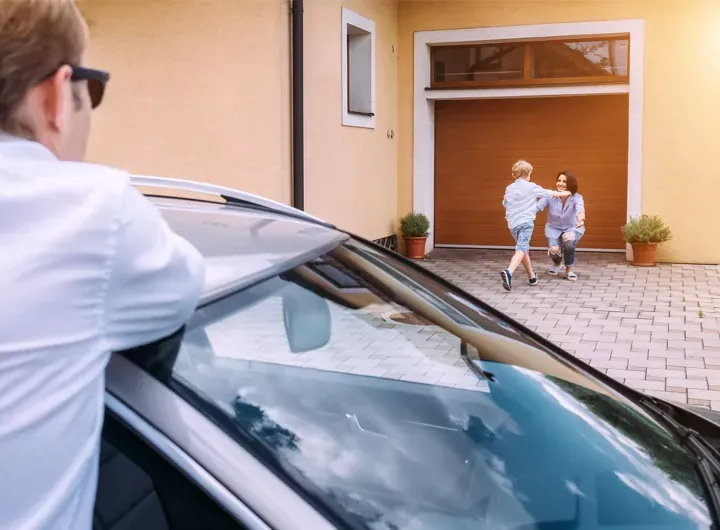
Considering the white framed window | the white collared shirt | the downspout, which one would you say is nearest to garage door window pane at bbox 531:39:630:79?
the white framed window

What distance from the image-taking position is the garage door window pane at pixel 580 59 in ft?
42.6

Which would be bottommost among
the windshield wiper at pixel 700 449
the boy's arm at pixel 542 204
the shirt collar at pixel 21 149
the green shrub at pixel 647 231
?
the green shrub at pixel 647 231

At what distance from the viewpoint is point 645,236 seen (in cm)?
1248

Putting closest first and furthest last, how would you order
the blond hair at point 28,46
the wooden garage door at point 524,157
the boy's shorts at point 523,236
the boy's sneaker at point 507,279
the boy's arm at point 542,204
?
the blond hair at point 28,46 → the boy's sneaker at point 507,279 → the boy's shorts at point 523,236 → the boy's arm at point 542,204 → the wooden garage door at point 524,157

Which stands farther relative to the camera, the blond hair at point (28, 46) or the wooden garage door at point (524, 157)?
the wooden garage door at point (524, 157)

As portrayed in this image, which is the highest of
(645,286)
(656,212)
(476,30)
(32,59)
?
(476,30)

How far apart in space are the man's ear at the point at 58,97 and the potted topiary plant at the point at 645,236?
12.0 m

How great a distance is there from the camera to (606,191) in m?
13.9

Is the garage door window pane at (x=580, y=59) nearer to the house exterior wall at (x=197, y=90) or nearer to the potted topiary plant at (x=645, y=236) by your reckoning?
the potted topiary plant at (x=645, y=236)

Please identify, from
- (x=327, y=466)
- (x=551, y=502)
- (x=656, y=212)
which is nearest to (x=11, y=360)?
(x=327, y=466)

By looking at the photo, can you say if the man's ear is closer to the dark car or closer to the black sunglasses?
the black sunglasses

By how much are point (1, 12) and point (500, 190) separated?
13378mm

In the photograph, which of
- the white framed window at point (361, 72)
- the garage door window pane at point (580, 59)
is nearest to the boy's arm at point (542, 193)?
the white framed window at point (361, 72)

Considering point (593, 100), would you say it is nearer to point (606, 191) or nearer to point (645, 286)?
point (606, 191)
